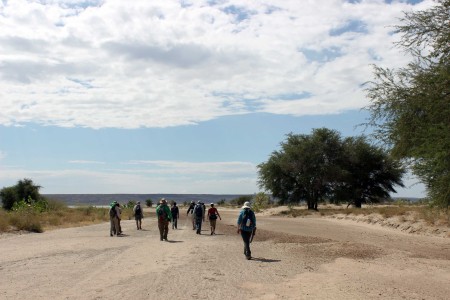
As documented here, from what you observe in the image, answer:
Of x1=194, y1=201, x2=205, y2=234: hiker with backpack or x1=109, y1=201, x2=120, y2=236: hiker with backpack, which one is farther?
x1=194, y1=201, x2=205, y2=234: hiker with backpack

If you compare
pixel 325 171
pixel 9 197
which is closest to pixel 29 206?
pixel 9 197

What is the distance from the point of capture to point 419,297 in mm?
Result: 10469

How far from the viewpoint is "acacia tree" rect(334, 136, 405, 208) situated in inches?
2544

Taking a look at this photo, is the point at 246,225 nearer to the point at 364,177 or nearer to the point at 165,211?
the point at 165,211

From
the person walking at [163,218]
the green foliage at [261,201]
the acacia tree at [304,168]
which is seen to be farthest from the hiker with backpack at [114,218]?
the green foliage at [261,201]

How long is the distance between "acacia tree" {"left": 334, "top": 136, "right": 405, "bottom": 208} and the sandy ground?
4395cm

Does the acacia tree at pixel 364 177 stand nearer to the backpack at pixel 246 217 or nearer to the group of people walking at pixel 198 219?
the group of people walking at pixel 198 219

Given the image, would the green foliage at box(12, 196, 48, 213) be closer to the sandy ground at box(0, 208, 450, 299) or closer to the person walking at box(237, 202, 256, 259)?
the sandy ground at box(0, 208, 450, 299)

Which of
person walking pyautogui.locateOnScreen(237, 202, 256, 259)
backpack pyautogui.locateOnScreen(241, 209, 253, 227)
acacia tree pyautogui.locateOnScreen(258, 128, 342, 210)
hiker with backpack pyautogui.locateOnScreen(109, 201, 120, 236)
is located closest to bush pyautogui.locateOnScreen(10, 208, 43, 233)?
hiker with backpack pyautogui.locateOnScreen(109, 201, 120, 236)

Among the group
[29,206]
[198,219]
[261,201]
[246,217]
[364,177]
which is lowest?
[198,219]

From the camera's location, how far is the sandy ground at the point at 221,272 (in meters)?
10.7

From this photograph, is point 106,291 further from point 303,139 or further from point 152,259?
point 303,139

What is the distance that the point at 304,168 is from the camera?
63.7 m

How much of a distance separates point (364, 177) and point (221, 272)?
55.6m
